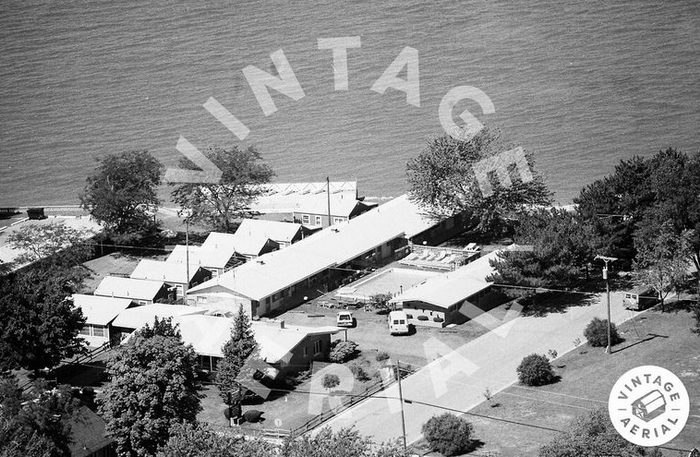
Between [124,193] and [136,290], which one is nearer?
[136,290]

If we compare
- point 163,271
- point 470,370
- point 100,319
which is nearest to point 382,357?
point 470,370

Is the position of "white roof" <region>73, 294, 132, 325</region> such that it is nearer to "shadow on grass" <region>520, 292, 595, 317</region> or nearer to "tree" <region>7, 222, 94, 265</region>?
"tree" <region>7, 222, 94, 265</region>

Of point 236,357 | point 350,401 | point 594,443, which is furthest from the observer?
point 236,357

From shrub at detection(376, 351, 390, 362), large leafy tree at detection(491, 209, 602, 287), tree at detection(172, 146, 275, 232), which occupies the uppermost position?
tree at detection(172, 146, 275, 232)

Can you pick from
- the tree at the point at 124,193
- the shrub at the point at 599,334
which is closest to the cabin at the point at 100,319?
the tree at the point at 124,193

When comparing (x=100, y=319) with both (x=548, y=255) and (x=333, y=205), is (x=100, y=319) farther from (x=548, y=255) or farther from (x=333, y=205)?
(x=548, y=255)

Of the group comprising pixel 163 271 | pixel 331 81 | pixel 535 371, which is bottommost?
pixel 535 371

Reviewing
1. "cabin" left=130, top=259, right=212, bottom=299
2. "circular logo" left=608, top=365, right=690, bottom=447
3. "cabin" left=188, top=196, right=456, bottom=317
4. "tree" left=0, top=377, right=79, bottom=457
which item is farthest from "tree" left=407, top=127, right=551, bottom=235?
"circular logo" left=608, top=365, right=690, bottom=447
